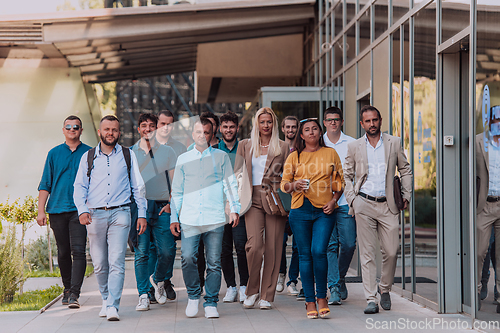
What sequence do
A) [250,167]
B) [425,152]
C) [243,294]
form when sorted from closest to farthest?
1. [250,167]
2. [425,152]
3. [243,294]

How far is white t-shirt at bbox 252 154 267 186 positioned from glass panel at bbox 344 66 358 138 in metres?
3.74

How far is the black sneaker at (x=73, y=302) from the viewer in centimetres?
645

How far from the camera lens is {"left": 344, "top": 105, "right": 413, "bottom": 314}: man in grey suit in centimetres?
596

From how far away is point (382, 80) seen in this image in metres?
7.87

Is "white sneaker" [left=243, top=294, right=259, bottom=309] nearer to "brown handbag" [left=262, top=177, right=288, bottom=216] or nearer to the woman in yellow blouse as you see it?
the woman in yellow blouse

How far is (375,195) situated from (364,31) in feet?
13.1

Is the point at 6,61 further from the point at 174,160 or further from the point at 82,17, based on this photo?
the point at 174,160

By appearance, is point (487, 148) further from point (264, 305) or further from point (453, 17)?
point (264, 305)

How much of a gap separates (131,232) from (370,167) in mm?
2568

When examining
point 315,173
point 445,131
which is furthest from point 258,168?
point 445,131

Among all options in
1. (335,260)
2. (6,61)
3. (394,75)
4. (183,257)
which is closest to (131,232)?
(183,257)

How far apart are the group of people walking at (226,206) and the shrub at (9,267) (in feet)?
1.98

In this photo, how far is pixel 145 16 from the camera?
1320 centimetres

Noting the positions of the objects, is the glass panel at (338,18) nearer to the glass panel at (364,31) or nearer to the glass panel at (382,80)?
the glass panel at (364,31)
